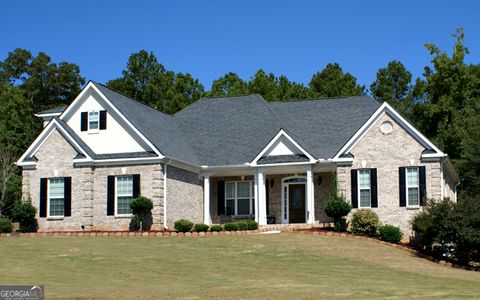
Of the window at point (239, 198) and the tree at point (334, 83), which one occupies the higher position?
the tree at point (334, 83)

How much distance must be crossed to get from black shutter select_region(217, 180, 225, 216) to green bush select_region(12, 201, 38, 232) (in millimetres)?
9436

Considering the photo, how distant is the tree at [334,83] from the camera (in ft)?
210

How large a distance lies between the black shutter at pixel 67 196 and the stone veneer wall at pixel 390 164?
42.3ft

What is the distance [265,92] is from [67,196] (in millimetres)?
26242

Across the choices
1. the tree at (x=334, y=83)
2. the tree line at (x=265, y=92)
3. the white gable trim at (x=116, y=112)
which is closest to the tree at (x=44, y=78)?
the tree line at (x=265, y=92)

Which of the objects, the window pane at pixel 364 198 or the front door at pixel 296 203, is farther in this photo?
the front door at pixel 296 203

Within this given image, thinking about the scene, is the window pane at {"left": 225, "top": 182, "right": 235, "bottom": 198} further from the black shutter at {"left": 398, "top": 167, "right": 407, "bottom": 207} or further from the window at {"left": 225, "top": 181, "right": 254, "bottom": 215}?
the black shutter at {"left": 398, "top": 167, "right": 407, "bottom": 207}

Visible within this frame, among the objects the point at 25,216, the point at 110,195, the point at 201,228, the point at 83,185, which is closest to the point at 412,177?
the point at 201,228

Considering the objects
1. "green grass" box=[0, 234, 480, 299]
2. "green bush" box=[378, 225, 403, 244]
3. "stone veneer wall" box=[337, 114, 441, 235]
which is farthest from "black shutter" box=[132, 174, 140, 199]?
"green bush" box=[378, 225, 403, 244]

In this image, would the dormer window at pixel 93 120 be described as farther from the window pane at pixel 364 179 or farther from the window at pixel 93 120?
the window pane at pixel 364 179

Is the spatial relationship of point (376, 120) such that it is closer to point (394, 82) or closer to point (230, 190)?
point (230, 190)

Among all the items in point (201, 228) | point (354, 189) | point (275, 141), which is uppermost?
point (275, 141)

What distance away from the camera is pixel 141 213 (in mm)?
36062

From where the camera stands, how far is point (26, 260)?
27234 mm
